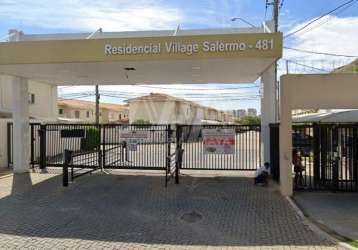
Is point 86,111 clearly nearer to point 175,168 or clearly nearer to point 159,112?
point 159,112

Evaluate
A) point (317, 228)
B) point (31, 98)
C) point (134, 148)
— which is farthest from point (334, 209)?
point (31, 98)

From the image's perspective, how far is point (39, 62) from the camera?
12117 mm

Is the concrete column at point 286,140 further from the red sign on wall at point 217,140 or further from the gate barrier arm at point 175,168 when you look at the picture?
the gate barrier arm at point 175,168

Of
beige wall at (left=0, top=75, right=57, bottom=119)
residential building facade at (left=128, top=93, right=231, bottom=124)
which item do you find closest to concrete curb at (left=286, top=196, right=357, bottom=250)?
beige wall at (left=0, top=75, right=57, bottom=119)

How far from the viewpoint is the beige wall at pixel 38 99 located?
22750mm

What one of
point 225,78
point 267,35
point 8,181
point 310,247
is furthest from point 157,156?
point 310,247

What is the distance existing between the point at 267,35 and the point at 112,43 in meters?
4.50

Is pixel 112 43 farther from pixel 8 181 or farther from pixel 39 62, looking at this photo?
pixel 8 181

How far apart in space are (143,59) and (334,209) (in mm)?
6608

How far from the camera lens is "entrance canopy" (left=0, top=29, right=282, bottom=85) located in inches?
443

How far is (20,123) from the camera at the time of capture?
1547 cm

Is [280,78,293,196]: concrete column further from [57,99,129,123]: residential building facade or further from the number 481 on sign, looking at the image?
[57,99,129,123]: residential building facade

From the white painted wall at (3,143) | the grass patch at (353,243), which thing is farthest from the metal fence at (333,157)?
the white painted wall at (3,143)

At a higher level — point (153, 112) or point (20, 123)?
point (153, 112)
